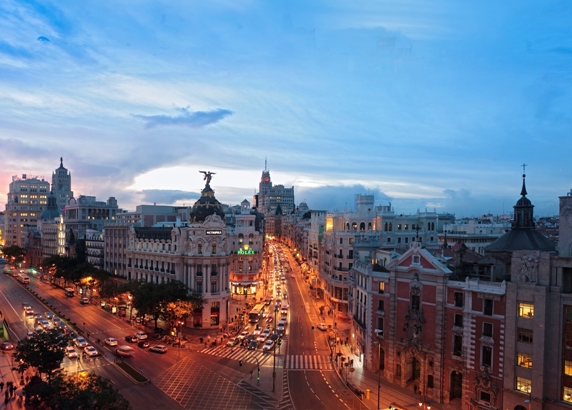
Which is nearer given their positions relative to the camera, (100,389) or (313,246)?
(100,389)

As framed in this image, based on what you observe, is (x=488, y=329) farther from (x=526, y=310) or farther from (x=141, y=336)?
(x=141, y=336)

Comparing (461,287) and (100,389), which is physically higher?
(461,287)

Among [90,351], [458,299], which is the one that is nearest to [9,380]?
[90,351]

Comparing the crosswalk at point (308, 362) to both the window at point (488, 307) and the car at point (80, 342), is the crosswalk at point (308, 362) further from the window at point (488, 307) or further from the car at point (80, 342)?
the car at point (80, 342)

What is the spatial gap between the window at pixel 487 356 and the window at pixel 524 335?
4.39 m

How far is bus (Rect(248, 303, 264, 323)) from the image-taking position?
11144 cm

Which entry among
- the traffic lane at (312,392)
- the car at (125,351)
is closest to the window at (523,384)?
the traffic lane at (312,392)

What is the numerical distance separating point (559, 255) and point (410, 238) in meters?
69.8

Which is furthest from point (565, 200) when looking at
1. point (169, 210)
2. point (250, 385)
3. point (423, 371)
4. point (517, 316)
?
point (169, 210)

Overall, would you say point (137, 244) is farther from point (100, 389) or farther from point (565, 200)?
point (565, 200)

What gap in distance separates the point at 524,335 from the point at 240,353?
48.0 meters

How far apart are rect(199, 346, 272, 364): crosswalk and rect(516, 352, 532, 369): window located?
1590 inches

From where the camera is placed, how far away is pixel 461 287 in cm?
6297

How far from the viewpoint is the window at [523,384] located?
5453cm
